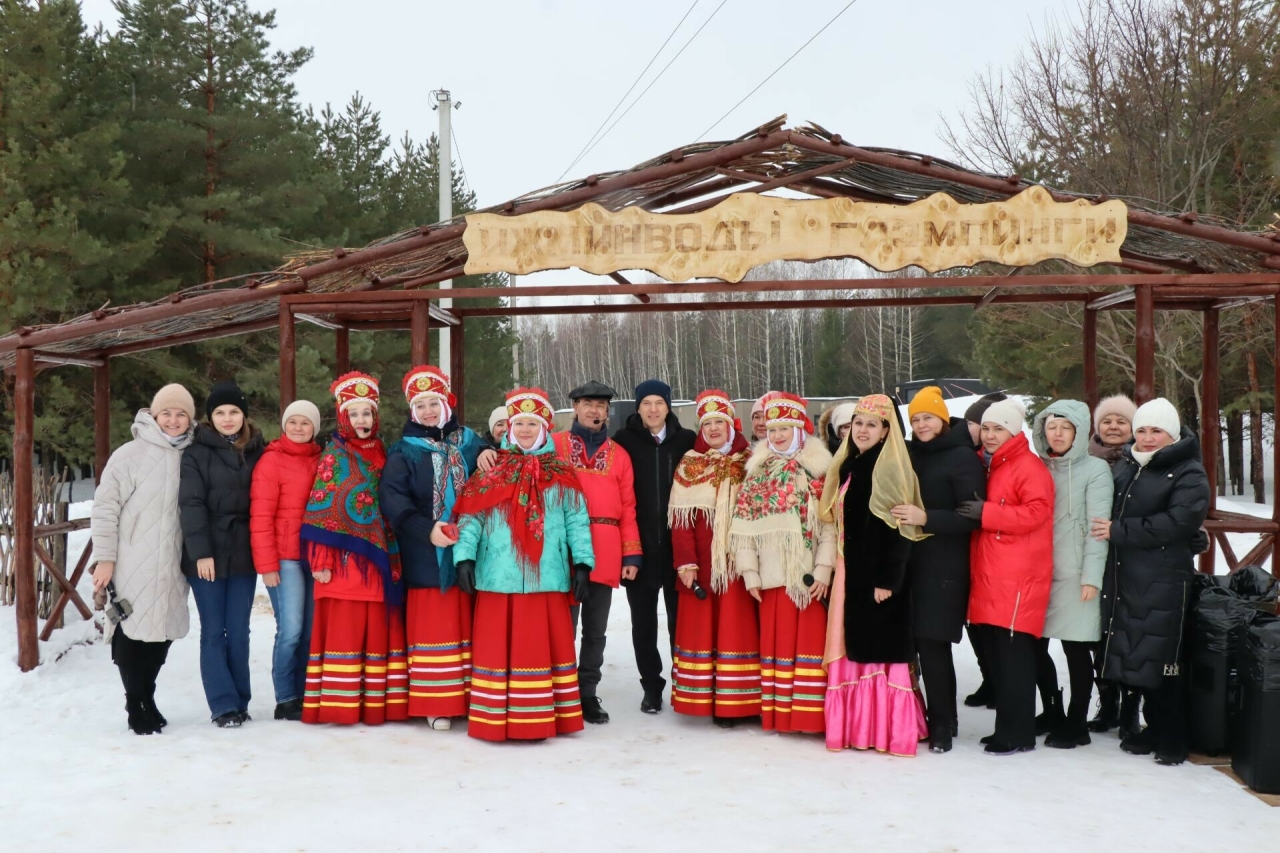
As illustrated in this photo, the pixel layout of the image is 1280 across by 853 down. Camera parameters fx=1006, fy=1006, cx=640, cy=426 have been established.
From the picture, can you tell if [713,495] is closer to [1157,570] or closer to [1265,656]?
[1157,570]

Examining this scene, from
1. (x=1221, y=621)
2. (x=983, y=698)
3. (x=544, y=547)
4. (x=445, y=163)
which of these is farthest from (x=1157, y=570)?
(x=445, y=163)

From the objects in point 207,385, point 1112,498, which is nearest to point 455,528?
point 1112,498

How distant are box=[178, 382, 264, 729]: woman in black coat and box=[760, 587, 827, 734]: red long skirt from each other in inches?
105

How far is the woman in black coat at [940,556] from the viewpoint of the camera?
4723 millimetres

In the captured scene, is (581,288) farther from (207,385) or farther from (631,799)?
(207,385)

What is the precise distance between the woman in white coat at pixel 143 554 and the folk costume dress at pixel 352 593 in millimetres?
670

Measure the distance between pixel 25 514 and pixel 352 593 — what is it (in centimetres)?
296

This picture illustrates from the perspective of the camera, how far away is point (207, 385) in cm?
1436

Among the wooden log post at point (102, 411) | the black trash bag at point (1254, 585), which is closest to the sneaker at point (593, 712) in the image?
the black trash bag at point (1254, 585)

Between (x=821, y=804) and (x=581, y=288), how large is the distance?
10.7 feet

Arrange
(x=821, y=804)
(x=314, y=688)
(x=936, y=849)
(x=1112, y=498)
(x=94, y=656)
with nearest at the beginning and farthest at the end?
(x=936, y=849) < (x=821, y=804) < (x=1112, y=498) < (x=314, y=688) < (x=94, y=656)

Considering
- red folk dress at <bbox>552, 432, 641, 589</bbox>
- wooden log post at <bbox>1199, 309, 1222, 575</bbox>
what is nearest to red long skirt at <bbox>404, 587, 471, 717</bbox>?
red folk dress at <bbox>552, 432, 641, 589</bbox>

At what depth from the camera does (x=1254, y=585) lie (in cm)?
472

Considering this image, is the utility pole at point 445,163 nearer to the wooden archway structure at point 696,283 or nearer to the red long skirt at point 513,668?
the wooden archway structure at point 696,283
